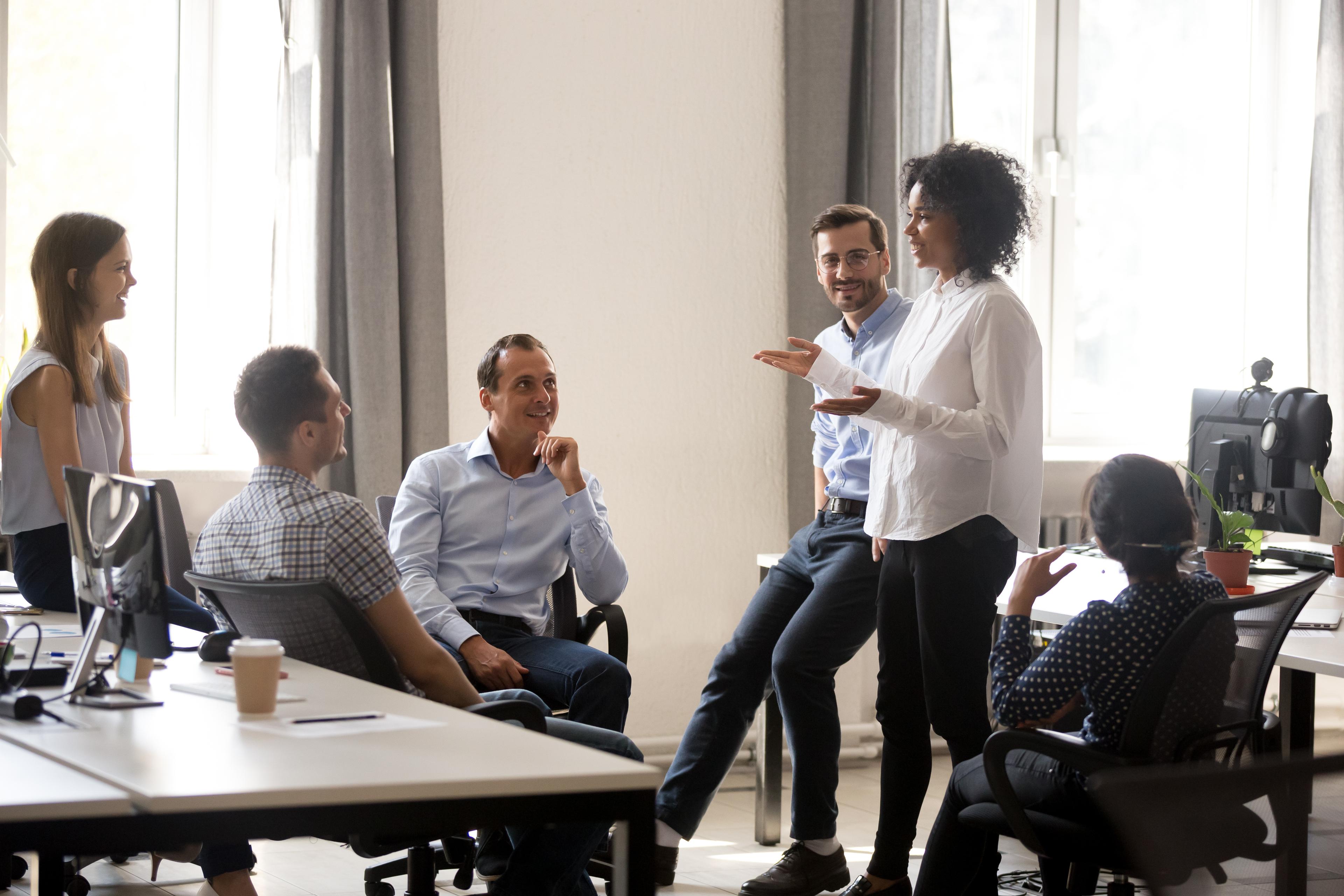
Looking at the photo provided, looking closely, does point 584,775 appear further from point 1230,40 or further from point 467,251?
point 1230,40

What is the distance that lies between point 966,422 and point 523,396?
0.99 m

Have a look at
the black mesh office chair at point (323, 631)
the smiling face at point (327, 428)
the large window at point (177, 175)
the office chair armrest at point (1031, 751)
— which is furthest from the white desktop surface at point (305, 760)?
the large window at point (177, 175)

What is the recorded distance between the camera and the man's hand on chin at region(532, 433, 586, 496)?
9.21 feet

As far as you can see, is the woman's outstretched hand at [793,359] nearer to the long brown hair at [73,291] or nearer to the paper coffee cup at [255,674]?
the paper coffee cup at [255,674]

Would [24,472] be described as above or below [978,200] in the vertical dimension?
below

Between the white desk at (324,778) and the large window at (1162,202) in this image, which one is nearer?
the white desk at (324,778)

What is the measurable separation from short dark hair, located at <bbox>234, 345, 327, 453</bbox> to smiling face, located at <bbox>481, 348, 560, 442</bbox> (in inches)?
31.2

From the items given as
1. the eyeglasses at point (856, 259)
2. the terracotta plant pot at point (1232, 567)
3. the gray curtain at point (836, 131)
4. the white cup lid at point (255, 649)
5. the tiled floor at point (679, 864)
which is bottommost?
the tiled floor at point (679, 864)

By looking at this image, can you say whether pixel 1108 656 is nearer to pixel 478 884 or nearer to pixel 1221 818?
pixel 1221 818

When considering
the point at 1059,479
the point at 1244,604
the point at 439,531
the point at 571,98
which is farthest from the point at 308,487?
the point at 1059,479

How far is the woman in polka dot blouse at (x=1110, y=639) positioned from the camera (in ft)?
6.58

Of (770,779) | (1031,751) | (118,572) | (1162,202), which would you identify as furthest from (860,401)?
(1162,202)

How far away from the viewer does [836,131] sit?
160 inches

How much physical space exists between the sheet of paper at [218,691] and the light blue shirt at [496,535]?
1.01 m
